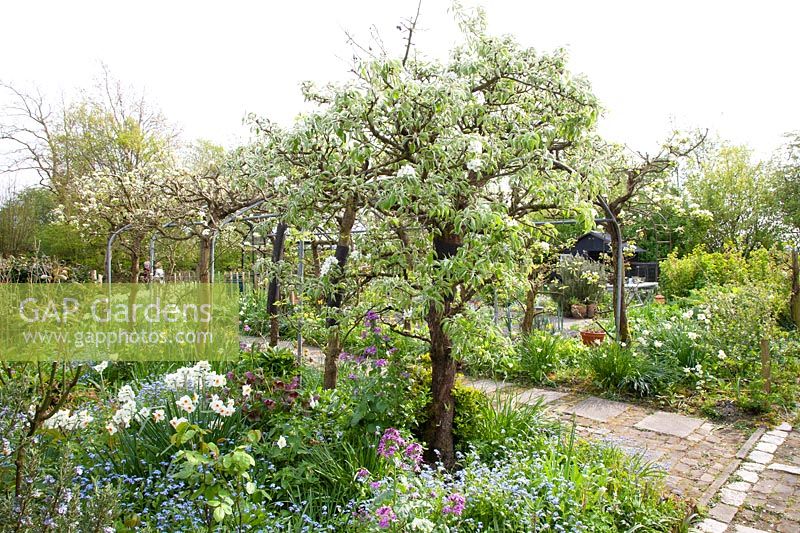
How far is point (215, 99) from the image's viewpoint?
39.6 ft

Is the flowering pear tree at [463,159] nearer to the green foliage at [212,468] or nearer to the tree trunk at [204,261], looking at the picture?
the green foliage at [212,468]

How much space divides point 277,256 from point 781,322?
652cm

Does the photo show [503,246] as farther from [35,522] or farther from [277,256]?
[277,256]

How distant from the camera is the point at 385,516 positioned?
1943 mm

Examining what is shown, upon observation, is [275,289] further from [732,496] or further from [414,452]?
[732,496]

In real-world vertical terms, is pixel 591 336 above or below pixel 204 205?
below

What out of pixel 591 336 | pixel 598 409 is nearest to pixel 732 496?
pixel 598 409

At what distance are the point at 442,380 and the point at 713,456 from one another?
201cm

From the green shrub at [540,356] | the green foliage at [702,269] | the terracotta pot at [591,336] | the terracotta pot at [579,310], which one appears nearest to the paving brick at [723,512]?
the green shrub at [540,356]

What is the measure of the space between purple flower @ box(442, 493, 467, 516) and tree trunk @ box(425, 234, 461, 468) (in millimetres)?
920

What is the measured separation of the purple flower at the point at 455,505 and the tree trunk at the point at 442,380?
36.2 inches

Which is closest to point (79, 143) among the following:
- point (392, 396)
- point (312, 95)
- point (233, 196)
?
point (233, 196)

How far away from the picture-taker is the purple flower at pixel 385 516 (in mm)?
1933

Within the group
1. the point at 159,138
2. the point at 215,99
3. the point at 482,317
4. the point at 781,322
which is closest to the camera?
the point at 482,317
